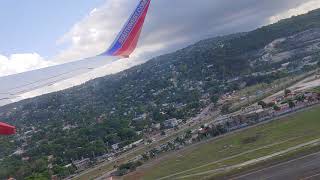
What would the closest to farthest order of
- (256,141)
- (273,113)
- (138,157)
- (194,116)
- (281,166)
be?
(281,166)
(256,141)
(138,157)
(273,113)
(194,116)

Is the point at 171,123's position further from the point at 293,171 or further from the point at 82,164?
the point at 293,171

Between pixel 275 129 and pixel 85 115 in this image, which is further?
pixel 85 115

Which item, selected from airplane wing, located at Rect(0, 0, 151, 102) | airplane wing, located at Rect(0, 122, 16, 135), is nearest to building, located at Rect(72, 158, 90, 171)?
airplane wing, located at Rect(0, 0, 151, 102)

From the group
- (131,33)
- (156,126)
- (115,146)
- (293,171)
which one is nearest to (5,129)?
(131,33)

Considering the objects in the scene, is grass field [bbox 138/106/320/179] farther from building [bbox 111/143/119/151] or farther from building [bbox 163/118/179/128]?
building [bbox 163/118/179/128]

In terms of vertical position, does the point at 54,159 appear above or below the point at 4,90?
below

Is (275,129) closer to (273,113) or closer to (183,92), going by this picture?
(273,113)

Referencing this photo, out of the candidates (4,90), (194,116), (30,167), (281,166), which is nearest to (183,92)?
(194,116)
